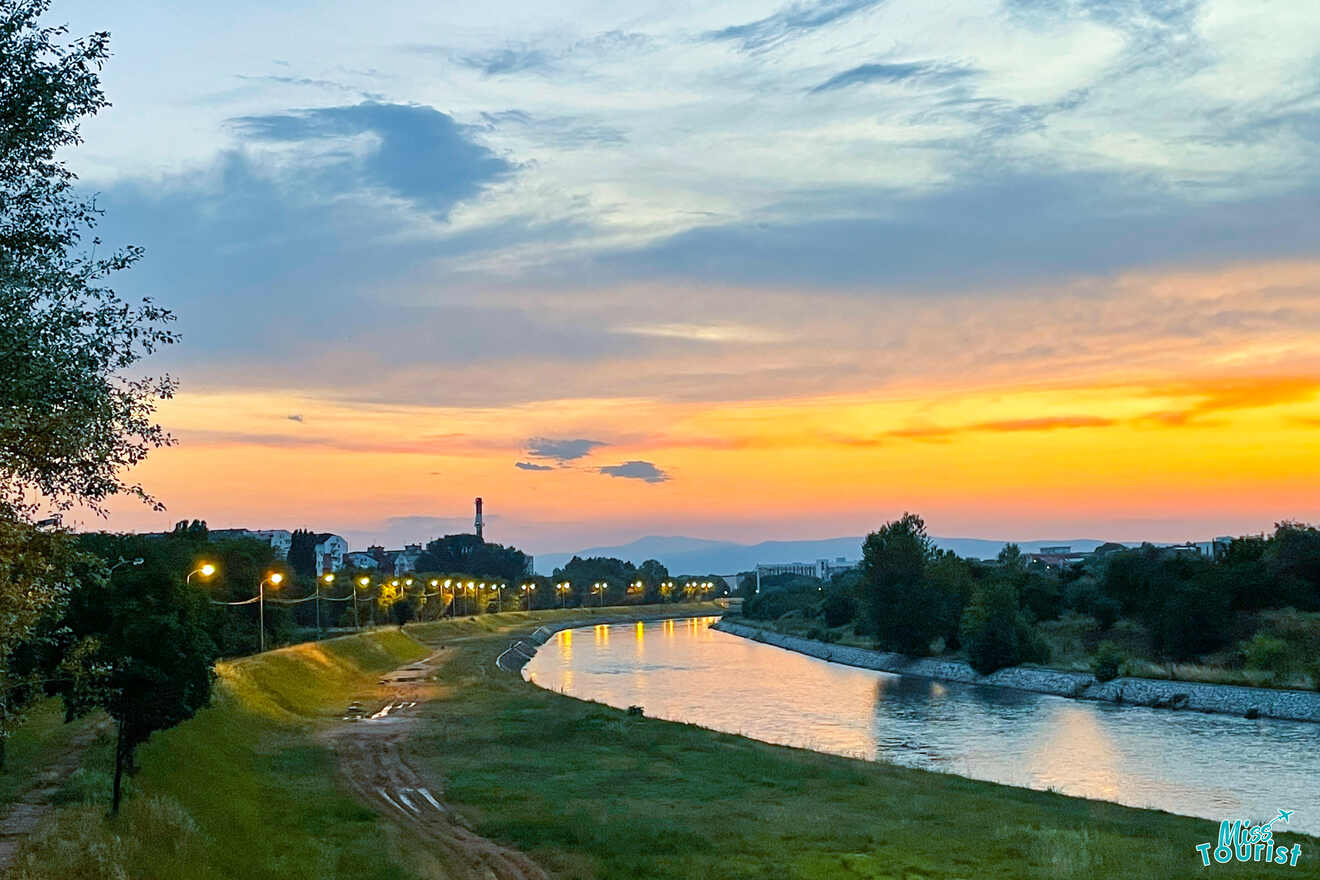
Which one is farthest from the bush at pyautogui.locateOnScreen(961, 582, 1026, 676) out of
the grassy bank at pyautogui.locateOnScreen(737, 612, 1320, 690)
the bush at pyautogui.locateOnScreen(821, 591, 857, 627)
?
the bush at pyautogui.locateOnScreen(821, 591, 857, 627)

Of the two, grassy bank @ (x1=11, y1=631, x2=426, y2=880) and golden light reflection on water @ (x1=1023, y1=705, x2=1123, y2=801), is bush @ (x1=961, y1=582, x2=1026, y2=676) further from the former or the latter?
grassy bank @ (x1=11, y1=631, x2=426, y2=880)

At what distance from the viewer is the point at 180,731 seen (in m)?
37.9

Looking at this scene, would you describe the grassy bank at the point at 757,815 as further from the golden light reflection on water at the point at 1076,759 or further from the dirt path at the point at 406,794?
the golden light reflection on water at the point at 1076,759

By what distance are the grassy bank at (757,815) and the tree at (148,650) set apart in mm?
8256

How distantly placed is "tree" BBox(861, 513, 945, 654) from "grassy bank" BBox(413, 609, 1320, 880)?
217ft

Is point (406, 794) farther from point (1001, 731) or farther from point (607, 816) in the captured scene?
point (1001, 731)

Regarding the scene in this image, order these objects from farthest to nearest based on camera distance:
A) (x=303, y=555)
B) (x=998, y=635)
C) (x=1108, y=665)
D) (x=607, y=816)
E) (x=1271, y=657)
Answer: (x=303, y=555) < (x=998, y=635) < (x=1108, y=665) < (x=1271, y=657) < (x=607, y=816)

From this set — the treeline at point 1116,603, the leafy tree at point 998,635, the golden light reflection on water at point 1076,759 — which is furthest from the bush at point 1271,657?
the leafy tree at point 998,635

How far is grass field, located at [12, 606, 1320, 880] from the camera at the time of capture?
2456 cm

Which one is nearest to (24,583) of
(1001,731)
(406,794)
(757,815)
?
(757,815)

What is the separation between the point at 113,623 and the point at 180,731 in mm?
12453

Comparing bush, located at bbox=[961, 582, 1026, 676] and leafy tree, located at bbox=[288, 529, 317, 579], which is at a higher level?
leafy tree, located at bbox=[288, 529, 317, 579]

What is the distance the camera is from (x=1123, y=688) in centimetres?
7762

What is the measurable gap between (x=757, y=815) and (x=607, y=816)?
415cm
